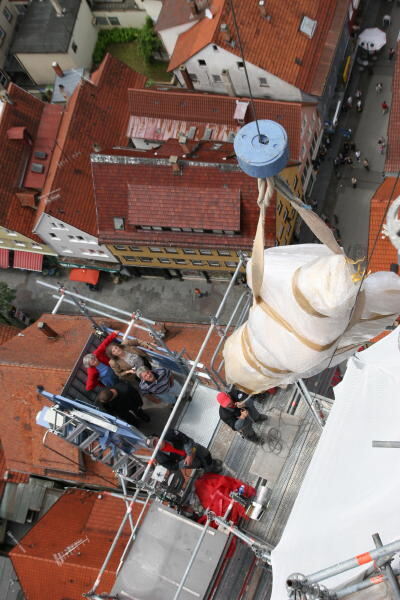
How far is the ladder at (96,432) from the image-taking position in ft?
58.7

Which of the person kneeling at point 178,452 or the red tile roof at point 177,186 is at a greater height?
the red tile roof at point 177,186

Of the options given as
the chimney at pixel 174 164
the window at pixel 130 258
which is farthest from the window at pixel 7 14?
the chimney at pixel 174 164

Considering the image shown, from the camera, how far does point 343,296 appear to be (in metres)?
7.91

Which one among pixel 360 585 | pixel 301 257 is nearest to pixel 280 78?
pixel 301 257

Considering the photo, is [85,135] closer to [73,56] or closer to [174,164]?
[174,164]

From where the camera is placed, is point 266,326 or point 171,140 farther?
point 171,140

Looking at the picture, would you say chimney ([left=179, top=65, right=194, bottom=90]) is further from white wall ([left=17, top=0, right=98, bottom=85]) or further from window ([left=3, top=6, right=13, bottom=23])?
A: window ([left=3, top=6, right=13, bottom=23])

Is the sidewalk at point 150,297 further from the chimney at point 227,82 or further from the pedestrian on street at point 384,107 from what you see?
the pedestrian on street at point 384,107

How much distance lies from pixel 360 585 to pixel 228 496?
26.5ft

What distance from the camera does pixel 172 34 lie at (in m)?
38.6

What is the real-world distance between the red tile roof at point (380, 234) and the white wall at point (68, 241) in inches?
612

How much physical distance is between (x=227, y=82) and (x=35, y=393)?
23511 millimetres

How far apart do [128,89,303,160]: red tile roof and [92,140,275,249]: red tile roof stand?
273cm

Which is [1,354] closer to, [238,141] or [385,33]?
[238,141]
